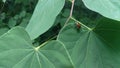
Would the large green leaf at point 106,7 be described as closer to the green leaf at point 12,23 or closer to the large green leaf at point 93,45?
the large green leaf at point 93,45

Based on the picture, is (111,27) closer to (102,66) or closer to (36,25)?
(102,66)

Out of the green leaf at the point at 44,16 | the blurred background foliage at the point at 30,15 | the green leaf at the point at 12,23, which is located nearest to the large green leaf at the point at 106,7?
the green leaf at the point at 44,16

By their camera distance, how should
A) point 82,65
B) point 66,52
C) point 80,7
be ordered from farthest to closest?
point 80,7 < point 82,65 < point 66,52

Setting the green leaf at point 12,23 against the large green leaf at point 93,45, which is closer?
the large green leaf at point 93,45

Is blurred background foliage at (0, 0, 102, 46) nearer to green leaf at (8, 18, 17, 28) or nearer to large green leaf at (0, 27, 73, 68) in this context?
green leaf at (8, 18, 17, 28)

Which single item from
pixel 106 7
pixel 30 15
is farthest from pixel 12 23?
pixel 106 7

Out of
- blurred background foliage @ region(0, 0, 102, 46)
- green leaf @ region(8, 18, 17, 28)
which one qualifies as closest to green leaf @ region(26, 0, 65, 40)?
blurred background foliage @ region(0, 0, 102, 46)

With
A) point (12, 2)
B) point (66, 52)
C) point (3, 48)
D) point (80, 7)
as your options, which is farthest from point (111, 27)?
point (12, 2)
